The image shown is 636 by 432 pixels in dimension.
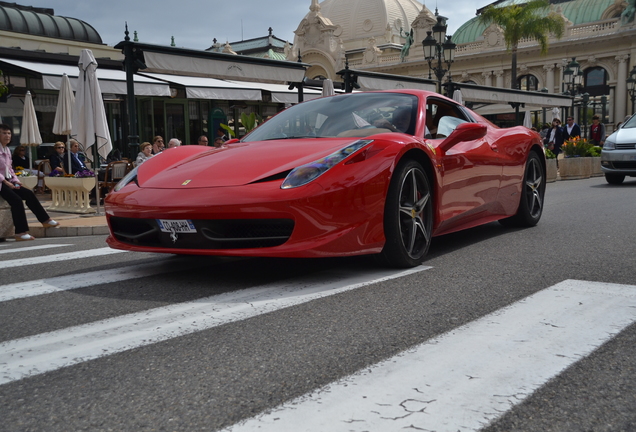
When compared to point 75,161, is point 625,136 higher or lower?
higher

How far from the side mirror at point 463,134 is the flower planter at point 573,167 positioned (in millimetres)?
15402

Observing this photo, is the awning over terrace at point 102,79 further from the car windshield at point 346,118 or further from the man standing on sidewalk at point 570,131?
the man standing on sidewalk at point 570,131

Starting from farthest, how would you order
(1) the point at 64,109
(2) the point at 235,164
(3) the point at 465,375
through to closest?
(1) the point at 64,109 → (2) the point at 235,164 → (3) the point at 465,375

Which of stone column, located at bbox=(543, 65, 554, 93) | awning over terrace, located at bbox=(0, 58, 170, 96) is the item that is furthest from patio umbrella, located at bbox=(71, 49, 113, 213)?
stone column, located at bbox=(543, 65, 554, 93)

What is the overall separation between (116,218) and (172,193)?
56 centimetres

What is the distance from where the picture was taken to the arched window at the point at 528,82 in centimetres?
6344

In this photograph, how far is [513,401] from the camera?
2.20 metres

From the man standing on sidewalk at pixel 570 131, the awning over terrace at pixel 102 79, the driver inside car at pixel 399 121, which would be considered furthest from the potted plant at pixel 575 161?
the driver inside car at pixel 399 121

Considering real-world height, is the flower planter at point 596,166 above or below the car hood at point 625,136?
below

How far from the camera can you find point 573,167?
64.0ft

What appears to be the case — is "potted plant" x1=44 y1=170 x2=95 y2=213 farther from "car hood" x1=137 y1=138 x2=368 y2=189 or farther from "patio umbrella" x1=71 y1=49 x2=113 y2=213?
"car hood" x1=137 y1=138 x2=368 y2=189

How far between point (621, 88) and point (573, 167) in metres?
45.3

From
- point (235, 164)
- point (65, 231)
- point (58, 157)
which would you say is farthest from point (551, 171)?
→ point (235, 164)

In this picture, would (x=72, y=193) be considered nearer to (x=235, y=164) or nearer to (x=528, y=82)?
(x=235, y=164)
